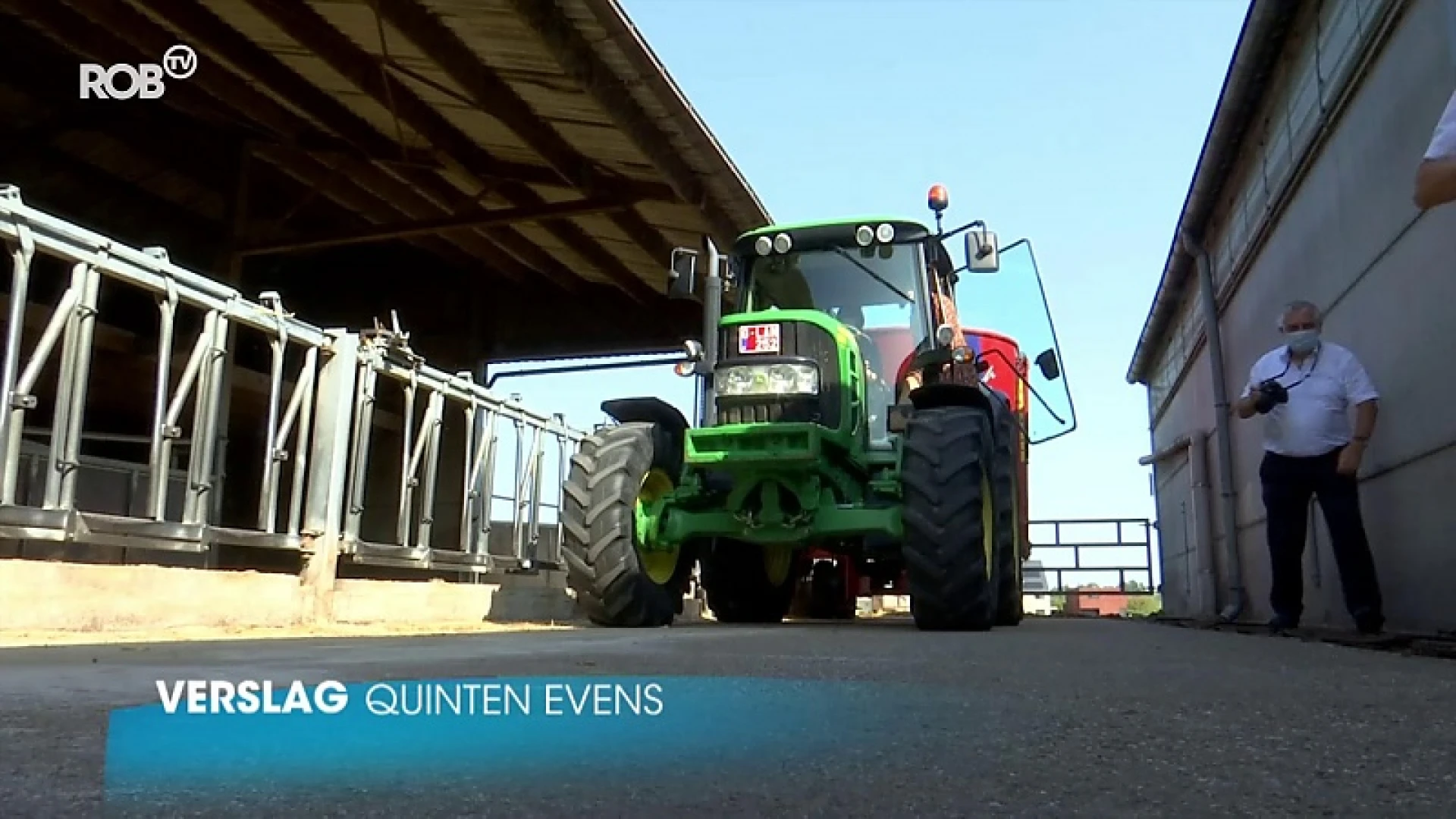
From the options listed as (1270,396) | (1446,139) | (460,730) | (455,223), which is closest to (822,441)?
(1270,396)

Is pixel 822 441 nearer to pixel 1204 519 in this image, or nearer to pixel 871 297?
pixel 871 297

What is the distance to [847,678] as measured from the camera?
2.28 metres

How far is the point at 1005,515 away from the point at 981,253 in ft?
4.08

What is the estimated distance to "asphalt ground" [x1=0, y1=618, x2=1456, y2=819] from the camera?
110cm

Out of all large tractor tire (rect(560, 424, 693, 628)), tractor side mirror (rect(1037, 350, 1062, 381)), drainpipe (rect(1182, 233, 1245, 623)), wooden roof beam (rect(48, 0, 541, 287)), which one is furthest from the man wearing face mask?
wooden roof beam (rect(48, 0, 541, 287))

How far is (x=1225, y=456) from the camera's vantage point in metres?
8.15

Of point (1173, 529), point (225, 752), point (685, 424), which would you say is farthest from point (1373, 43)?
point (1173, 529)

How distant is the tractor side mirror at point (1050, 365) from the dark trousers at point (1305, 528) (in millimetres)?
1007

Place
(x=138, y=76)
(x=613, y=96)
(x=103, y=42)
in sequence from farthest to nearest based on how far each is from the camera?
(x=138, y=76) < (x=103, y=42) < (x=613, y=96)

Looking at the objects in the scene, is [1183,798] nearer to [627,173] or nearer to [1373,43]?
[1373,43]

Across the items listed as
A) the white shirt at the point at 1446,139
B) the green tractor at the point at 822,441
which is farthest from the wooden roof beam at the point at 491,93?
the white shirt at the point at 1446,139

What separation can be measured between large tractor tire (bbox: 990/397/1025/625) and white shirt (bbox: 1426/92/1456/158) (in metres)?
2.68

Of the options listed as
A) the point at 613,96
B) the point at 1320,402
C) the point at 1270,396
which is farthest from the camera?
the point at 613,96

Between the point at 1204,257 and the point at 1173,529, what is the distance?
3.87 m
